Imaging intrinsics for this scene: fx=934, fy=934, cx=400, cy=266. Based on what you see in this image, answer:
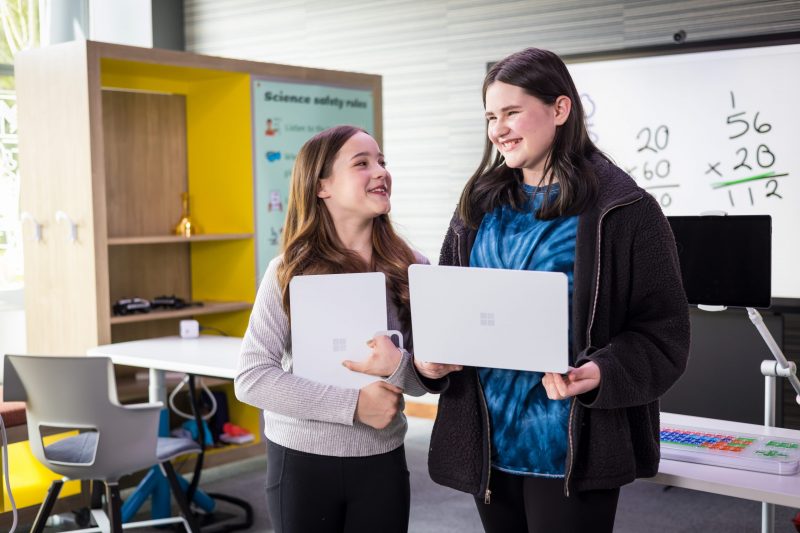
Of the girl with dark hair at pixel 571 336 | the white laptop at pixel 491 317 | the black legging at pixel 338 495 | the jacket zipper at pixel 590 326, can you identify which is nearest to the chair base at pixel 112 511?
the black legging at pixel 338 495

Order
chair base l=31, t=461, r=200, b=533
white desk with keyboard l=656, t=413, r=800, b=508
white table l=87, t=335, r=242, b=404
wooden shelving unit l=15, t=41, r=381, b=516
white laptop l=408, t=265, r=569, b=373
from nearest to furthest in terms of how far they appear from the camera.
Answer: white laptop l=408, t=265, r=569, b=373 < white desk with keyboard l=656, t=413, r=800, b=508 < chair base l=31, t=461, r=200, b=533 < white table l=87, t=335, r=242, b=404 < wooden shelving unit l=15, t=41, r=381, b=516

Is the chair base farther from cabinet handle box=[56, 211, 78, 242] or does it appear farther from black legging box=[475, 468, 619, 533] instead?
black legging box=[475, 468, 619, 533]

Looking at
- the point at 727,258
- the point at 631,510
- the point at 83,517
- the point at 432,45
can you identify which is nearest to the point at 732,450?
the point at 727,258

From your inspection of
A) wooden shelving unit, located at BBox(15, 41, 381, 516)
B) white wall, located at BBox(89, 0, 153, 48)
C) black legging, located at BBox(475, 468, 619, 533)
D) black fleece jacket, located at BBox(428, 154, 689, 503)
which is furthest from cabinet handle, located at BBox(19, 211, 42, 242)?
black fleece jacket, located at BBox(428, 154, 689, 503)

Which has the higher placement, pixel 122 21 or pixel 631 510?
pixel 122 21

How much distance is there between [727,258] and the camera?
2.20 m

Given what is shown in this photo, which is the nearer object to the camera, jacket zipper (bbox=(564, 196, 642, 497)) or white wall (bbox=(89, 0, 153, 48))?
jacket zipper (bbox=(564, 196, 642, 497))

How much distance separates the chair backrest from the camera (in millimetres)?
2879

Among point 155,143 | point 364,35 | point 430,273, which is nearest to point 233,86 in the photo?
point 155,143

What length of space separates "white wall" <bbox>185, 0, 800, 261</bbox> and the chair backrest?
293 centimetres

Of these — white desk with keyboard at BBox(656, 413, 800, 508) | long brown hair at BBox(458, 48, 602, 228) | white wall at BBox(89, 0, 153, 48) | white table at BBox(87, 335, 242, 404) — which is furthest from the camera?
white wall at BBox(89, 0, 153, 48)

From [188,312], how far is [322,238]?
8.31ft

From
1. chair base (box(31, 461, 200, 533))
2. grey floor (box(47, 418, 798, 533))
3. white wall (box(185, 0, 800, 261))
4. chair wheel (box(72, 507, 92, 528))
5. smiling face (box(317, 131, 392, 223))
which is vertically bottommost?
grey floor (box(47, 418, 798, 533))

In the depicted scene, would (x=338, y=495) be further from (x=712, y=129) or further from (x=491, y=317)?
(x=712, y=129)
